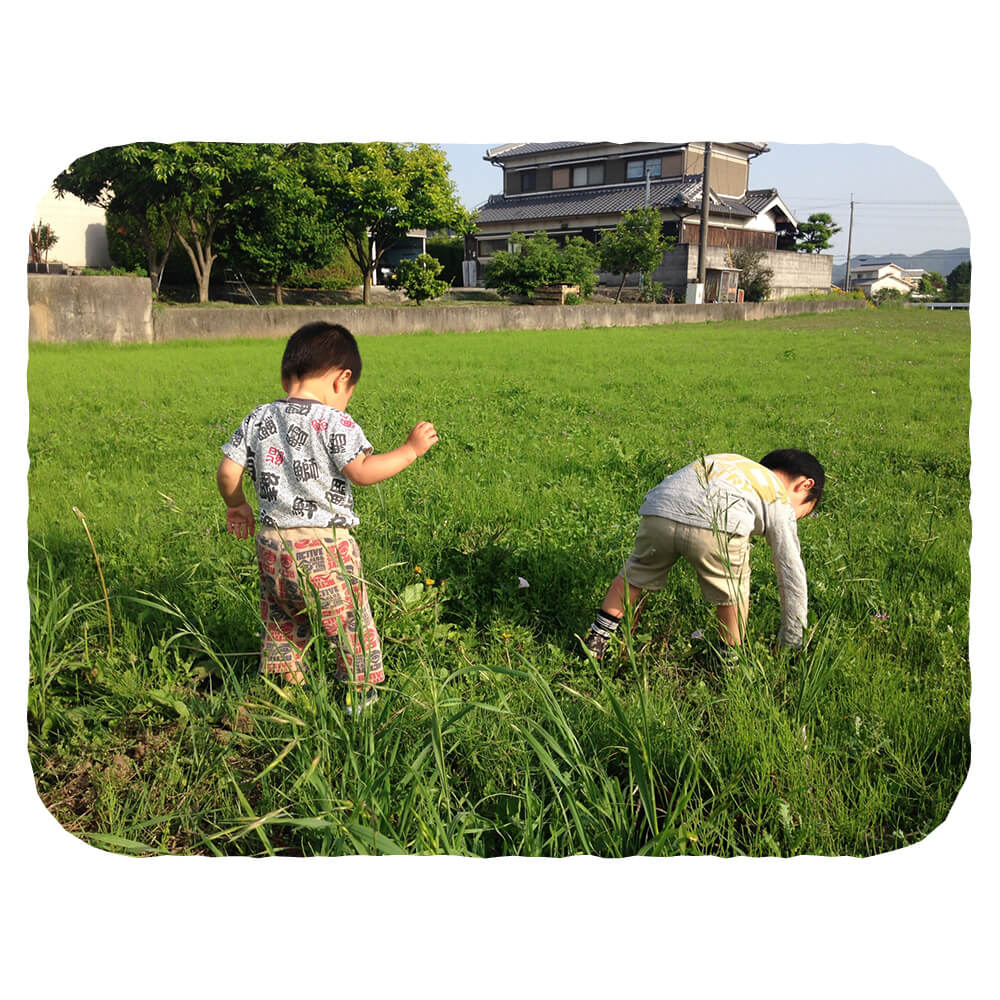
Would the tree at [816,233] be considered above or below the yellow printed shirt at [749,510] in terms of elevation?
above

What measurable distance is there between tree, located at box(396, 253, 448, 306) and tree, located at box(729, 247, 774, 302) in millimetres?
1291

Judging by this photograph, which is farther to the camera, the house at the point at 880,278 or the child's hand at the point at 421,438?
the house at the point at 880,278

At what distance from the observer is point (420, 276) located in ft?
10.9

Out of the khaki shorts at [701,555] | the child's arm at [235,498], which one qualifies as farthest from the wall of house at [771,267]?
the child's arm at [235,498]

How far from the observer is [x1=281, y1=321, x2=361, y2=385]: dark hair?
→ 7.82 feet

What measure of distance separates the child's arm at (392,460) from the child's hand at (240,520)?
41 cm

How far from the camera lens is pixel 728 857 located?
2.09m

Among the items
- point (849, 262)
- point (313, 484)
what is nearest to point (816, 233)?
point (849, 262)

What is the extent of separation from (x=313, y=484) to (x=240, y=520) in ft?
1.05

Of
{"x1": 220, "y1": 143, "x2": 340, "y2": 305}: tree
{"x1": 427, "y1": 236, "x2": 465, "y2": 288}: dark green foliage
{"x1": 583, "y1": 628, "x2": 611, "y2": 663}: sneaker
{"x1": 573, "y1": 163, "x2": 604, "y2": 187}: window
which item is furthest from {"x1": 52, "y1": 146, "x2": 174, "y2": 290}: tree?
{"x1": 583, "y1": 628, "x2": 611, "y2": 663}: sneaker

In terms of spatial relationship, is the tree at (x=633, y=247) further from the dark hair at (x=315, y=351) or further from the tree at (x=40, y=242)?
the tree at (x=40, y=242)

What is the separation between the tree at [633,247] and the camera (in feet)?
10.7
